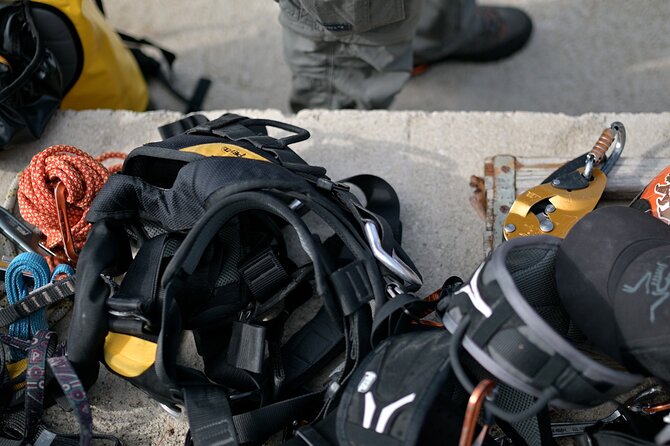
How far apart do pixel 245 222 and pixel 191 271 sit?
26 centimetres

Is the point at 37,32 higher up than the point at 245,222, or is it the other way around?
the point at 37,32

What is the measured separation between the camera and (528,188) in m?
1.83

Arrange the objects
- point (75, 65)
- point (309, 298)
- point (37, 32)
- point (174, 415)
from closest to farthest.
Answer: point (174, 415)
point (309, 298)
point (37, 32)
point (75, 65)

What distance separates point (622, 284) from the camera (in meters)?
1.26

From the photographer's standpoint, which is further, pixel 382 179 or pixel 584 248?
pixel 382 179

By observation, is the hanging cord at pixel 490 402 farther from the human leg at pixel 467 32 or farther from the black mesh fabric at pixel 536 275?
the human leg at pixel 467 32

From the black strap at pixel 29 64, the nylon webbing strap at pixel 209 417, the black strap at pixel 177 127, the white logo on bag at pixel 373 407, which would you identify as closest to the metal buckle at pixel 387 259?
the white logo on bag at pixel 373 407

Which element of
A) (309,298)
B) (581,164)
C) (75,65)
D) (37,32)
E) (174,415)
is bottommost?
(174,415)

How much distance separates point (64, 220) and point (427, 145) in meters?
1.06

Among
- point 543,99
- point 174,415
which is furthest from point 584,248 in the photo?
point 543,99

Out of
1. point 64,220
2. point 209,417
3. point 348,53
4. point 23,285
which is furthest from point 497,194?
point 23,285

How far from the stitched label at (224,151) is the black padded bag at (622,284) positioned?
76 cm

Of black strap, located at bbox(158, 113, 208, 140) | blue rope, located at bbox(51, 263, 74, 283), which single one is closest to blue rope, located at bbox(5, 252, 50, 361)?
blue rope, located at bbox(51, 263, 74, 283)

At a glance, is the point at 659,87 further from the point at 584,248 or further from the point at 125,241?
the point at 125,241
